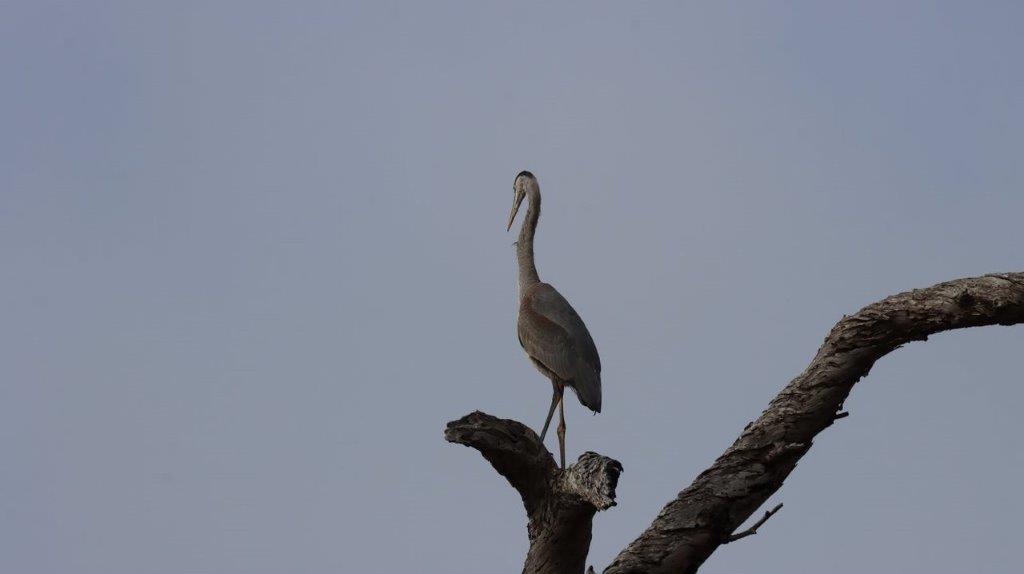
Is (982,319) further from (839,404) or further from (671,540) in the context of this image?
(671,540)

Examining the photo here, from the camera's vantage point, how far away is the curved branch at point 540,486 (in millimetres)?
6324

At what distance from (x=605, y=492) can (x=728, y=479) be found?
0.71 metres

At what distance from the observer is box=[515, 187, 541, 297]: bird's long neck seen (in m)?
11.7

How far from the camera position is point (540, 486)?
6.75 meters

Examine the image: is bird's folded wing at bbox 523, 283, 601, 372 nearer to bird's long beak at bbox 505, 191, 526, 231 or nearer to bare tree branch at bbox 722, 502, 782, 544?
bird's long beak at bbox 505, 191, 526, 231

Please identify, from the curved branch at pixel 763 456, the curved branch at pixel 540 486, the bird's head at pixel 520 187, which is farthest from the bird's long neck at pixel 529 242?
the curved branch at pixel 763 456

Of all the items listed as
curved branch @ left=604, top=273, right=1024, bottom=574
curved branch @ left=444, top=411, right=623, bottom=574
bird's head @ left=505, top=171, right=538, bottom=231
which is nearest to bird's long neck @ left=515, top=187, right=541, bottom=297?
bird's head @ left=505, top=171, right=538, bottom=231

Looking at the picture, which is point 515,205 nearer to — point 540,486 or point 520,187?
point 520,187

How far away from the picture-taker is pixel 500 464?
261 inches

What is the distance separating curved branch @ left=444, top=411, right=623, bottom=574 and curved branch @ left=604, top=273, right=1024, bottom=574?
1.20ft

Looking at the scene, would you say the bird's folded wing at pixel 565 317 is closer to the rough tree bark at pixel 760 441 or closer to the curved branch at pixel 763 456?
the rough tree bark at pixel 760 441

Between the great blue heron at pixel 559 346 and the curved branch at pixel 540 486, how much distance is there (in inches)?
135

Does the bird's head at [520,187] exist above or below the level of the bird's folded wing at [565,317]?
above

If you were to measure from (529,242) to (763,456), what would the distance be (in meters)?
5.90
